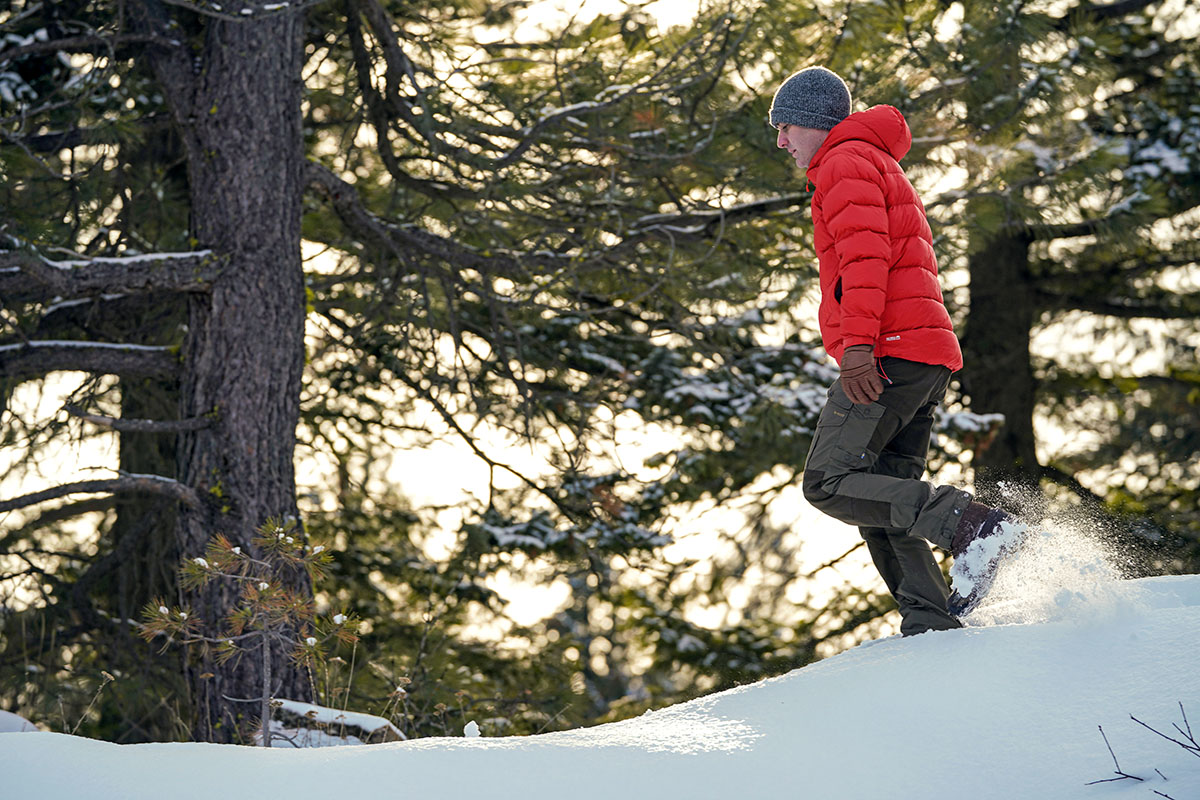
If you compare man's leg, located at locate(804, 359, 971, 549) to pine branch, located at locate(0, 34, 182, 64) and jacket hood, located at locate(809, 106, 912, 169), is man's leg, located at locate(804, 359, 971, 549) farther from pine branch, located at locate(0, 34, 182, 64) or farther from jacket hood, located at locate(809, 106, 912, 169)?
pine branch, located at locate(0, 34, 182, 64)

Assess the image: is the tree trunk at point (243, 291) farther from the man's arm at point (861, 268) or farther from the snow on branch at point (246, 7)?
the man's arm at point (861, 268)

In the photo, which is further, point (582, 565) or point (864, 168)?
point (582, 565)

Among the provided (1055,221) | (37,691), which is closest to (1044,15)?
(1055,221)

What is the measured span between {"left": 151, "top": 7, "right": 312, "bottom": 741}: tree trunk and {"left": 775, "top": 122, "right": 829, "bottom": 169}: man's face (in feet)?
9.89

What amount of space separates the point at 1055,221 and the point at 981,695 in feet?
17.8

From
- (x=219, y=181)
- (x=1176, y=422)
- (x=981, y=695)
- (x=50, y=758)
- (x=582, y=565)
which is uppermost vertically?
(x=219, y=181)

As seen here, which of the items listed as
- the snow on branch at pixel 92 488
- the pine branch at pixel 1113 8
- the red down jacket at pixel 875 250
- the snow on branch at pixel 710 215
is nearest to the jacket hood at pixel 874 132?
the red down jacket at pixel 875 250

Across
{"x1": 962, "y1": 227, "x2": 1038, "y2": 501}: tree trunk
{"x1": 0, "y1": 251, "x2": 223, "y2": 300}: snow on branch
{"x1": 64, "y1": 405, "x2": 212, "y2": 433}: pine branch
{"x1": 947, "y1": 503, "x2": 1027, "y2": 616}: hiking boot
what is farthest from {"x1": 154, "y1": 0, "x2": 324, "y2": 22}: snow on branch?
{"x1": 962, "y1": 227, "x2": 1038, "y2": 501}: tree trunk

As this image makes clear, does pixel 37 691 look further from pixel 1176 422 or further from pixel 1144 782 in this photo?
pixel 1176 422

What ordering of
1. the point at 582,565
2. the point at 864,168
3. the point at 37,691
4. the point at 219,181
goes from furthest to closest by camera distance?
the point at 582,565, the point at 37,691, the point at 219,181, the point at 864,168

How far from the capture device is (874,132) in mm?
3354

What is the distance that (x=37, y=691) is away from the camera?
726 cm

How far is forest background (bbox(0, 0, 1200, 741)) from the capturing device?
5.55m

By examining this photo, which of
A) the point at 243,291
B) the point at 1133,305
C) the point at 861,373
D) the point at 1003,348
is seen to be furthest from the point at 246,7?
the point at 1133,305
